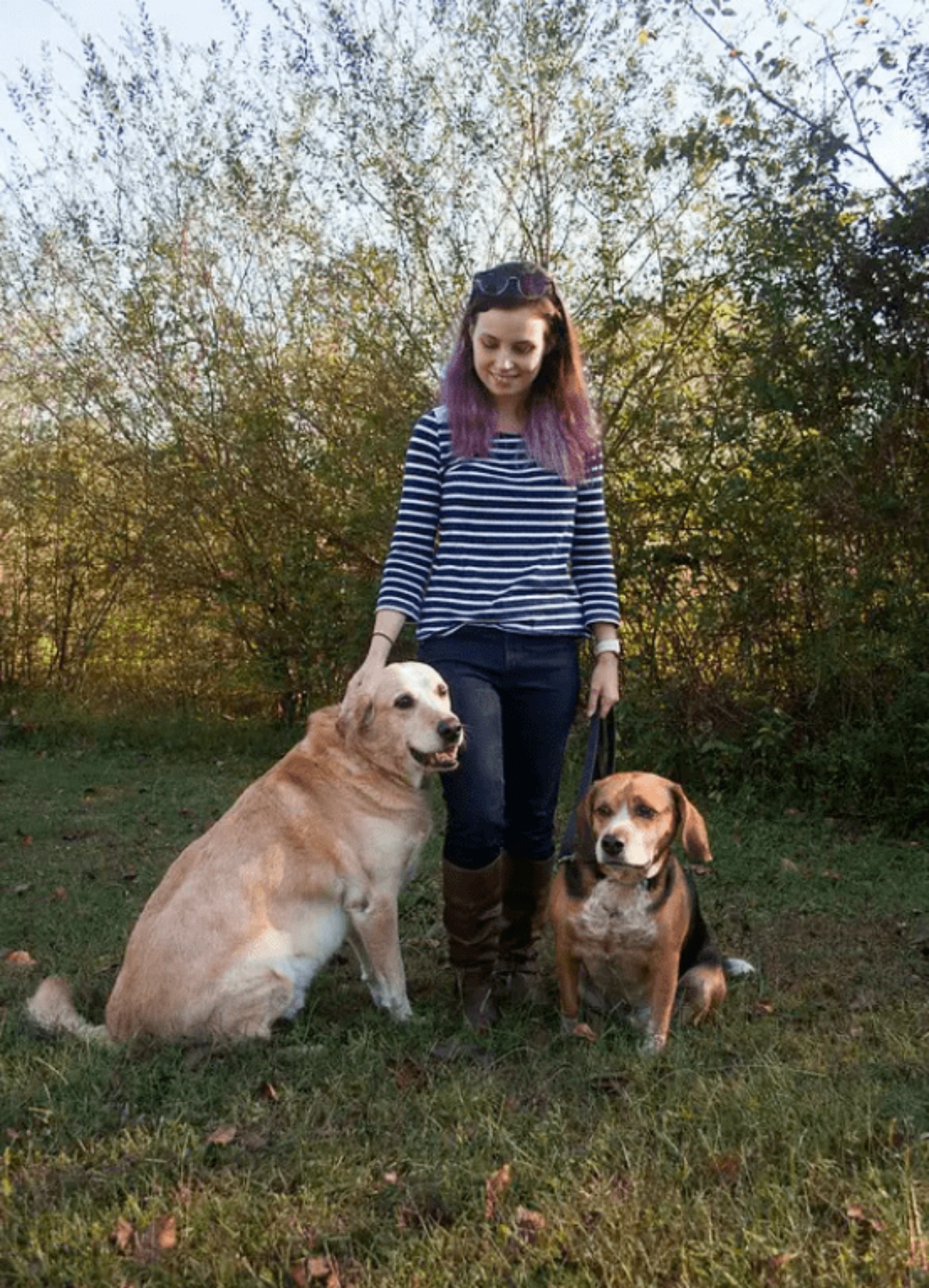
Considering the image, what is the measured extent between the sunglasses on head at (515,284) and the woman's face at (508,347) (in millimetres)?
53

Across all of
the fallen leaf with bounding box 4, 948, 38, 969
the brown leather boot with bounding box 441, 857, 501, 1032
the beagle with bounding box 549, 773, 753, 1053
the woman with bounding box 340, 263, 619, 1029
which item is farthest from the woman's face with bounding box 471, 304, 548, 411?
the fallen leaf with bounding box 4, 948, 38, 969

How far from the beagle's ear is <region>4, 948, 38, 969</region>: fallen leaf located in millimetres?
2514

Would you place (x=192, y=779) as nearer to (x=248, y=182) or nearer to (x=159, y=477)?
(x=159, y=477)

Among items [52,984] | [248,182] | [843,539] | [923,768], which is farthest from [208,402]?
[52,984]

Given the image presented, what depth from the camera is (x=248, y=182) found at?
903cm

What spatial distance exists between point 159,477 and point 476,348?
7037mm

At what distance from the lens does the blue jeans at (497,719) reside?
3559mm

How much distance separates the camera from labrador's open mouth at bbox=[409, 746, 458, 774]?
349 centimetres

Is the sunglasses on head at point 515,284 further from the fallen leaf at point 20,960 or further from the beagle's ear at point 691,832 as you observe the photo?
the fallen leaf at point 20,960

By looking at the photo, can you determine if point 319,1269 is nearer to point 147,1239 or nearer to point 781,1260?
point 147,1239

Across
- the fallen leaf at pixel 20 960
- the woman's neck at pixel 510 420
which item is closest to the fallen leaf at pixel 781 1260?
the woman's neck at pixel 510 420

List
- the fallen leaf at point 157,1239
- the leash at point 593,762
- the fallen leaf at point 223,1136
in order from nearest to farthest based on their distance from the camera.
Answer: the fallen leaf at point 157,1239
the fallen leaf at point 223,1136
the leash at point 593,762

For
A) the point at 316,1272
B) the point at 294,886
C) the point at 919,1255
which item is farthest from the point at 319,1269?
the point at 294,886

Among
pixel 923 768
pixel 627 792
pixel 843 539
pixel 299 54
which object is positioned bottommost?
pixel 923 768
